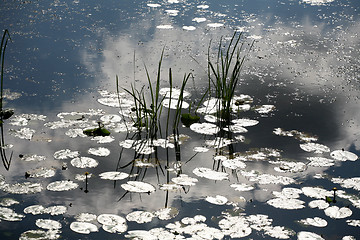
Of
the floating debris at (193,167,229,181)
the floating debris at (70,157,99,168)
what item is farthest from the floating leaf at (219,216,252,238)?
the floating debris at (70,157,99,168)

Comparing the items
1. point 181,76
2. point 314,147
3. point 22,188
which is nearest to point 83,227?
point 22,188

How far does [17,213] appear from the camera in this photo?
2.56 m

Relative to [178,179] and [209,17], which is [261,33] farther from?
[178,179]

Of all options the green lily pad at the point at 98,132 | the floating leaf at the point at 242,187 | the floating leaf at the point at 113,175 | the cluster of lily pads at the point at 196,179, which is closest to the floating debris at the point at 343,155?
the cluster of lily pads at the point at 196,179

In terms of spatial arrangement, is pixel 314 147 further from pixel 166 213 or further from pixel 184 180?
pixel 166 213

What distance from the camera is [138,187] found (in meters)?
2.79

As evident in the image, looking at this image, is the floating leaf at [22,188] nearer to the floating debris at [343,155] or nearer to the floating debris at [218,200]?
the floating debris at [218,200]

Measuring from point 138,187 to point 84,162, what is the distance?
0.41m

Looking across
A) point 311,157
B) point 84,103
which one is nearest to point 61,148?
point 84,103

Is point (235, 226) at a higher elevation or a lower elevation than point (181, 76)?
lower

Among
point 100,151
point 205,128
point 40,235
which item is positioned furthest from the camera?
point 205,128

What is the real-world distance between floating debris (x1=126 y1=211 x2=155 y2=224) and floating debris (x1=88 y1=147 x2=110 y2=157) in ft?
2.12

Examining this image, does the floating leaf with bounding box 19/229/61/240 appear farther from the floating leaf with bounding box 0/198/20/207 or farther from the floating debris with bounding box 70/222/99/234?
the floating leaf with bounding box 0/198/20/207

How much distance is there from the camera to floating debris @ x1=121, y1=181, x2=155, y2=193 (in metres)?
2.77
